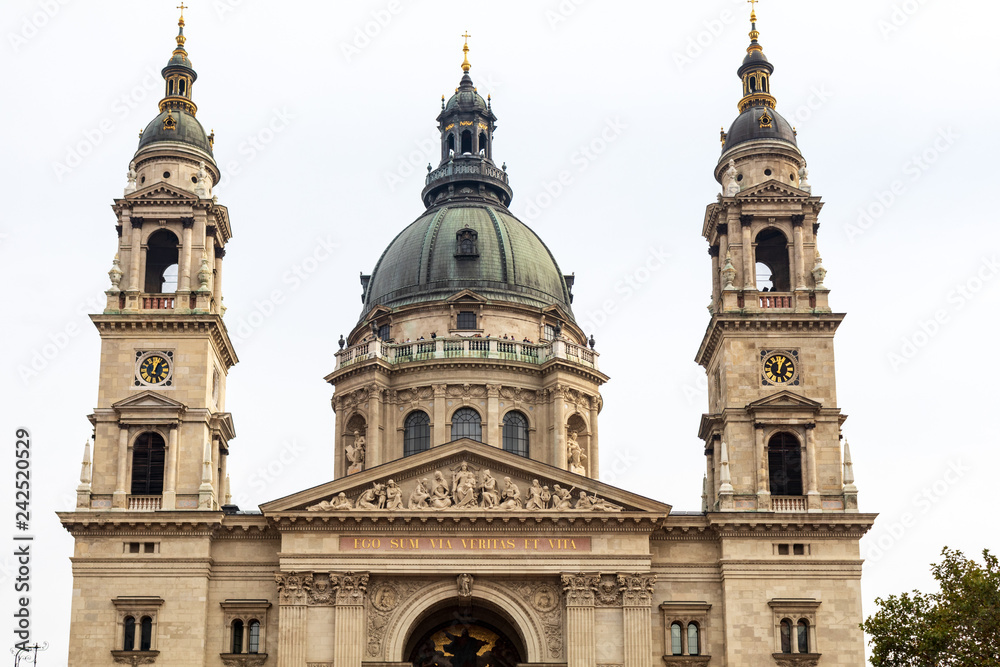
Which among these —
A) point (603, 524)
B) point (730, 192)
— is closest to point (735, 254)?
point (730, 192)

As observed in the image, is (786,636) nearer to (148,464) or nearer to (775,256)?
(775,256)

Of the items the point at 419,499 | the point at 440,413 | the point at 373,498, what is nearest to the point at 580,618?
the point at 419,499

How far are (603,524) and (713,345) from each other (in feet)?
33.5

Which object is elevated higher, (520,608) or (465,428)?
(465,428)

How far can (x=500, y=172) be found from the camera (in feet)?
276

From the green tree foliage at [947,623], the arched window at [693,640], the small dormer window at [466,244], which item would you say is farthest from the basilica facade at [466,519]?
the small dormer window at [466,244]

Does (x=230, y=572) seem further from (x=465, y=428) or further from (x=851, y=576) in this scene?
(x=851, y=576)

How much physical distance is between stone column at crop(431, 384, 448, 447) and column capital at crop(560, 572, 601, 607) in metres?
15.9

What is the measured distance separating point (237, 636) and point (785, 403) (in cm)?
2325

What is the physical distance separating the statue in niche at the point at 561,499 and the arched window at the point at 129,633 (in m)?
16.6

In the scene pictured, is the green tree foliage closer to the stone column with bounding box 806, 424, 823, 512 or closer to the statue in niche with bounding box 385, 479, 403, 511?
the stone column with bounding box 806, 424, 823, 512

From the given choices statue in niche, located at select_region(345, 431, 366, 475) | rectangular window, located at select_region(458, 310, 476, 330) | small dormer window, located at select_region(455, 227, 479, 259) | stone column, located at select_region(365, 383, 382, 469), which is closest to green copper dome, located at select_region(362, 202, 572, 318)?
small dormer window, located at select_region(455, 227, 479, 259)

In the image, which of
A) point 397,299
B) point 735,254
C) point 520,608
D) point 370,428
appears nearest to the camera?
point 520,608

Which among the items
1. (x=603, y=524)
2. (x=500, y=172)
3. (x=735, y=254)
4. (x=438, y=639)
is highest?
(x=500, y=172)
